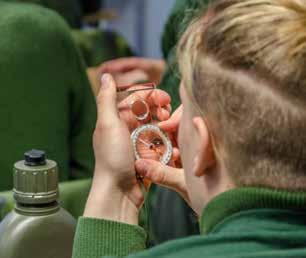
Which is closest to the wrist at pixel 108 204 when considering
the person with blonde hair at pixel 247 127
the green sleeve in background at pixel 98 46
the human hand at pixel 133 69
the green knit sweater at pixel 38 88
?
the person with blonde hair at pixel 247 127

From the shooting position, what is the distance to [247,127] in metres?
0.68

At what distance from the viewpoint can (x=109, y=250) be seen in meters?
0.79

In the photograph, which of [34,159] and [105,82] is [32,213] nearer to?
[34,159]

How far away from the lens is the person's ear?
70cm

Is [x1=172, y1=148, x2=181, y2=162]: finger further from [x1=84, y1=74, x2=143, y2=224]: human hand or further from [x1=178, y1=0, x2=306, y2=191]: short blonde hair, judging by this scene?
[x1=178, y1=0, x2=306, y2=191]: short blonde hair

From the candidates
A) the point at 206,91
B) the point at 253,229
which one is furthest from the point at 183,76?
the point at 253,229

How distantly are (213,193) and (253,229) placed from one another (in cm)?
A: 7

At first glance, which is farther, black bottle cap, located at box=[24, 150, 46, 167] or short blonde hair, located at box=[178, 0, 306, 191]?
black bottle cap, located at box=[24, 150, 46, 167]

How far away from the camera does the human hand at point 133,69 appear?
4.49ft

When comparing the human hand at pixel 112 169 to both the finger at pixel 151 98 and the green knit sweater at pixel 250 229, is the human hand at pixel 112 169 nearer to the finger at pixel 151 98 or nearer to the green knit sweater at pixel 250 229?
the finger at pixel 151 98

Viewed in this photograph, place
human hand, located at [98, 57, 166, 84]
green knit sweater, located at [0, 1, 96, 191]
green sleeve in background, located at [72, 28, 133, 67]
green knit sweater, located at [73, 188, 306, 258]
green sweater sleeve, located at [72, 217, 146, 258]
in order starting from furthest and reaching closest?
green sleeve in background, located at [72, 28, 133, 67] → human hand, located at [98, 57, 166, 84] → green knit sweater, located at [0, 1, 96, 191] → green sweater sleeve, located at [72, 217, 146, 258] → green knit sweater, located at [73, 188, 306, 258]

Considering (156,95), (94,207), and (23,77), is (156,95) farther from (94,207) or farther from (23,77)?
(23,77)

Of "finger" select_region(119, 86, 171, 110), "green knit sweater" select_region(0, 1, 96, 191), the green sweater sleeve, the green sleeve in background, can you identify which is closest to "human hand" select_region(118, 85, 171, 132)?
"finger" select_region(119, 86, 171, 110)

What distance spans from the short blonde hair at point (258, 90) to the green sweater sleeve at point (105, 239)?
0.51 feet
